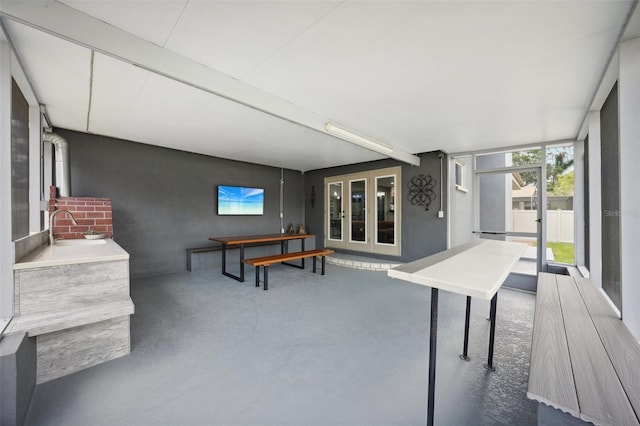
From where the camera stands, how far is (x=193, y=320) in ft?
9.21

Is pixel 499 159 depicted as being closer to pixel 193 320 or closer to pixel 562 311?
pixel 562 311

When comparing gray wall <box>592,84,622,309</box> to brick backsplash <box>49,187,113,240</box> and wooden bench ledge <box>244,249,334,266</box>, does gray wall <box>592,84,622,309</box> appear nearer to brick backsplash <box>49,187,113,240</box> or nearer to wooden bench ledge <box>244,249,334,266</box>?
wooden bench ledge <box>244,249,334,266</box>

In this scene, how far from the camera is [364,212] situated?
6.30 meters

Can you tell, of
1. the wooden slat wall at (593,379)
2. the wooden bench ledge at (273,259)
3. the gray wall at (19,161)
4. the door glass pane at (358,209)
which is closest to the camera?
the wooden slat wall at (593,379)

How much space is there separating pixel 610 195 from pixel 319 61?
3.05 m

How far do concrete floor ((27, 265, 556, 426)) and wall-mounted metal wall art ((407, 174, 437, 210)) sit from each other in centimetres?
233

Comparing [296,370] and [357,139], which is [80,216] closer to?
[296,370]

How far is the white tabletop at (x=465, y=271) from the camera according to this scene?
3.73 feet

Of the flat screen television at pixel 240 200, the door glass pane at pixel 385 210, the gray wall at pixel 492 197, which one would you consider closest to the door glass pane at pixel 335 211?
the door glass pane at pixel 385 210


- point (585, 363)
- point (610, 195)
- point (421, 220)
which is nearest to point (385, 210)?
point (421, 220)

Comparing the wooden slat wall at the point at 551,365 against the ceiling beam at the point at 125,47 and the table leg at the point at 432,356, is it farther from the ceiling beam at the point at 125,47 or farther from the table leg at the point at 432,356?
the ceiling beam at the point at 125,47

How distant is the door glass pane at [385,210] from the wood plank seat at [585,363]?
3.97 metres

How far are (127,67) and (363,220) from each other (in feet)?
16.8

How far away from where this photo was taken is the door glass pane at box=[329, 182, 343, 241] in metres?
6.81
